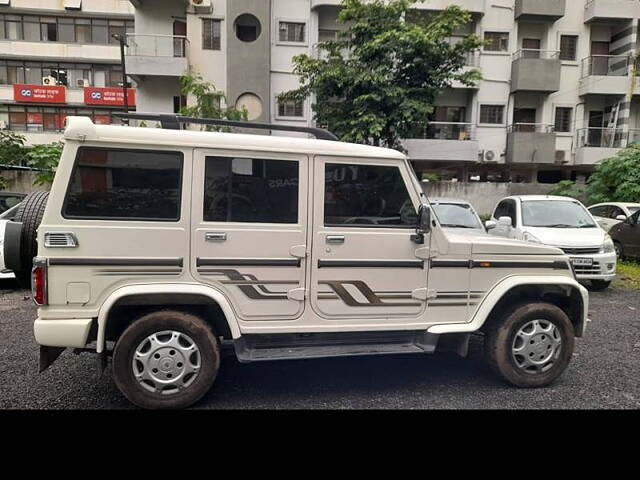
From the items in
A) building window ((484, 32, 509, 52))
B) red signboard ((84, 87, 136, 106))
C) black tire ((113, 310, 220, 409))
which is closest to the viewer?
black tire ((113, 310, 220, 409))

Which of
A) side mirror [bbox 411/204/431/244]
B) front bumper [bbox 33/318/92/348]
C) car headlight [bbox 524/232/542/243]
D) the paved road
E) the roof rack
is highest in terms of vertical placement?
the roof rack

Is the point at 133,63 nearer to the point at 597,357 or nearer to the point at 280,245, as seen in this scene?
the point at 280,245

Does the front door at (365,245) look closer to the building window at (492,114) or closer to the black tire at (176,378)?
the black tire at (176,378)

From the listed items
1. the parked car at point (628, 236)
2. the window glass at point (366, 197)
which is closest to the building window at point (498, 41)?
the parked car at point (628, 236)

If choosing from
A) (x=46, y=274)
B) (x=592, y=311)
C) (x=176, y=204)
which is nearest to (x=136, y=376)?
(x=46, y=274)

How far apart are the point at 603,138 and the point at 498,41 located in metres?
7.28

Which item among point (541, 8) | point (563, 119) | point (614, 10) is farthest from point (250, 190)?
point (614, 10)

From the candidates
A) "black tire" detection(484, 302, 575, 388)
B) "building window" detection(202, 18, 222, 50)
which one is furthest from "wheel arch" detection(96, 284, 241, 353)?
"building window" detection(202, 18, 222, 50)

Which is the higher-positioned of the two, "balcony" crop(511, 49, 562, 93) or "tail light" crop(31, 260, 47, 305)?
"balcony" crop(511, 49, 562, 93)

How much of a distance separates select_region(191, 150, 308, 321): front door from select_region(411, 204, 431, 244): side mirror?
938 millimetres

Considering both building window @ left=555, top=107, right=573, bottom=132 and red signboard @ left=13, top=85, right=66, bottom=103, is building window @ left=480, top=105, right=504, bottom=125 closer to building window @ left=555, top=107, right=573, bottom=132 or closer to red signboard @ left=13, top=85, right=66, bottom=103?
building window @ left=555, top=107, right=573, bottom=132

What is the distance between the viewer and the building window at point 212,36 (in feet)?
63.7

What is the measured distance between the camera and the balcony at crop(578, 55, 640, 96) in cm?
2095

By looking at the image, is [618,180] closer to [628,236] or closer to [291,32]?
[628,236]
